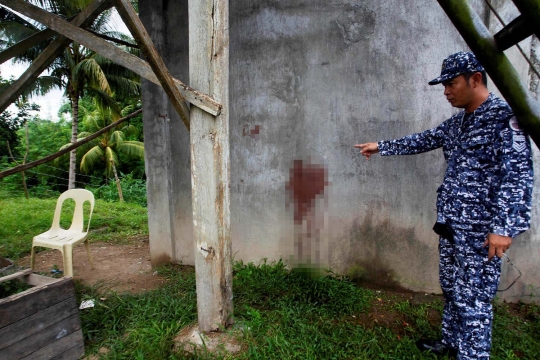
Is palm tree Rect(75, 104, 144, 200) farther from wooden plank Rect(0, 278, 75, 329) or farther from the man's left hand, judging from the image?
the man's left hand

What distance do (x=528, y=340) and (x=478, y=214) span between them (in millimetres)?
1469

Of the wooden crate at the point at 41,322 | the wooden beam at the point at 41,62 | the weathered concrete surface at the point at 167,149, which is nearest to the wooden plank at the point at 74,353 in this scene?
the wooden crate at the point at 41,322

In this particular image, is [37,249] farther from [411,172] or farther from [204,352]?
[411,172]

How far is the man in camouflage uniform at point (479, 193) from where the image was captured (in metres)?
1.79

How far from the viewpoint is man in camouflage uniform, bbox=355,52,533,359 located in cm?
179

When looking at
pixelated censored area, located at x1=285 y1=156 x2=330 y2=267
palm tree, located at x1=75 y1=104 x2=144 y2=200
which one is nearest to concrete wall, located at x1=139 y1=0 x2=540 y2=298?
pixelated censored area, located at x1=285 y1=156 x2=330 y2=267

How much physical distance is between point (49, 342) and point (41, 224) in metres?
5.29

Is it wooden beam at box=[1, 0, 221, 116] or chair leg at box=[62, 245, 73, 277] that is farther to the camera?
chair leg at box=[62, 245, 73, 277]

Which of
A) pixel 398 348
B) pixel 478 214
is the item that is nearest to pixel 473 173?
pixel 478 214

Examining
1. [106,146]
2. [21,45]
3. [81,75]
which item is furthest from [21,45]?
[106,146]

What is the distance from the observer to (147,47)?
6.57 ft

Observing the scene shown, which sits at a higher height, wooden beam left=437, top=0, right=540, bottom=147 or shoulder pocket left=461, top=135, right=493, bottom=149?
wooden beam left=437, top=0, right=540, bottom=147

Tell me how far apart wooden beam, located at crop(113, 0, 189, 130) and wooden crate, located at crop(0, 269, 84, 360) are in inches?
64.1

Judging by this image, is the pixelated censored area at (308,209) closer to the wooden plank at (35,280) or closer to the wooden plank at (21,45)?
the wooden plank at (35,280)
